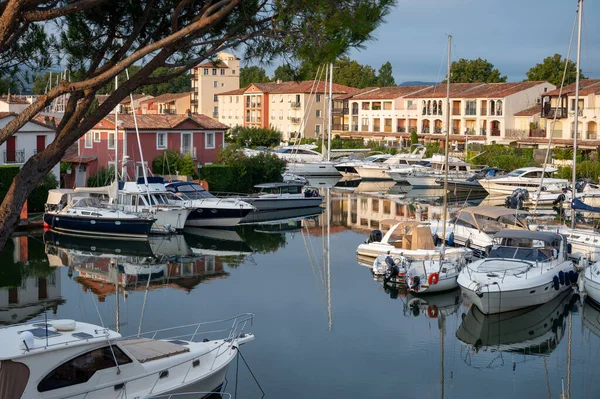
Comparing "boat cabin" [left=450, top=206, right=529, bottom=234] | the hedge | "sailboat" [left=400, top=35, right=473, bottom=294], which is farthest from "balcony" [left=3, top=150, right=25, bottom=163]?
Result: "sailboat" [left=400, top=35, right=473, bottom=294]

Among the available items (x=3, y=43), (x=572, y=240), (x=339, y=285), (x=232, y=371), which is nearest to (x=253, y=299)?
(x=339, y=285)

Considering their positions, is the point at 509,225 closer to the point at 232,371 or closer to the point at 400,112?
the point at 232,371

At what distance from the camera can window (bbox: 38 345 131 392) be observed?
14.1 m

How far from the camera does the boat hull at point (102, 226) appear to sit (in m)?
36.5

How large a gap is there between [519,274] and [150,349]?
39.0 ft

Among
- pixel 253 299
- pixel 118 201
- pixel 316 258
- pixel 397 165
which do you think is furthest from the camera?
pixel 397 165

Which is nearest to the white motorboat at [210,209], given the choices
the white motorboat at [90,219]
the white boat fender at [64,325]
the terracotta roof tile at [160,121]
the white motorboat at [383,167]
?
the white motorboat at [90,219]

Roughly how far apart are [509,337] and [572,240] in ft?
31.4

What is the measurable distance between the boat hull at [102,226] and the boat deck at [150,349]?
2019 cm

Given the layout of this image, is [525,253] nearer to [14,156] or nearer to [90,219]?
[90,219]

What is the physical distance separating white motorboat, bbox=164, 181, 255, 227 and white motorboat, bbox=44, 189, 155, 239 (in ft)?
11.3

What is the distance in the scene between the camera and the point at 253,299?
85.7 feet

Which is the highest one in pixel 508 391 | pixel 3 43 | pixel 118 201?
pixel 3 43

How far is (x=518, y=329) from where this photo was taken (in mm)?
22969
